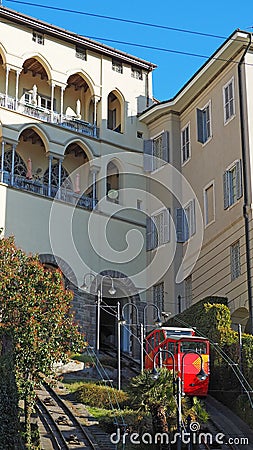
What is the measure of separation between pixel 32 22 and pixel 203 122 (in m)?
8.52

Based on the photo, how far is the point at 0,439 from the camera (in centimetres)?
2050

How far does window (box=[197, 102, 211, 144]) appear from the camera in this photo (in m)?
34.7

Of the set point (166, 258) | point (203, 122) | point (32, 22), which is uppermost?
point (32, 22)

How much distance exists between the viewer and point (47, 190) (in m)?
35.1

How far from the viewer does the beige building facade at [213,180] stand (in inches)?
1217

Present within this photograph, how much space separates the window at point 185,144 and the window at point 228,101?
3404 millimetres

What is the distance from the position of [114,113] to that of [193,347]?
16537 millimetres

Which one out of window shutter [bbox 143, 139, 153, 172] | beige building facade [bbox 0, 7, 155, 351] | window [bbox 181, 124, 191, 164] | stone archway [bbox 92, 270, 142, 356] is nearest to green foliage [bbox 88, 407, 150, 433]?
beige building facade [bbox 0, 7, 155, 351]

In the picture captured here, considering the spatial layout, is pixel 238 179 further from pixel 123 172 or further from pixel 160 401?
pixel 160 401

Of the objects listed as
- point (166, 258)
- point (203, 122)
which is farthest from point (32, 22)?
point (166, 258)

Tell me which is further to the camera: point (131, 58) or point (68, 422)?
point (131, 58)

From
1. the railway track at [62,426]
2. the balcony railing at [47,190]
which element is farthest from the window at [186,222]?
the railway track at [62,426]

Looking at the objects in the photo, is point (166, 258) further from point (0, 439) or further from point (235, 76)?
point (0, 439)

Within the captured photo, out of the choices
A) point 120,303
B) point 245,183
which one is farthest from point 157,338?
point 120,303
